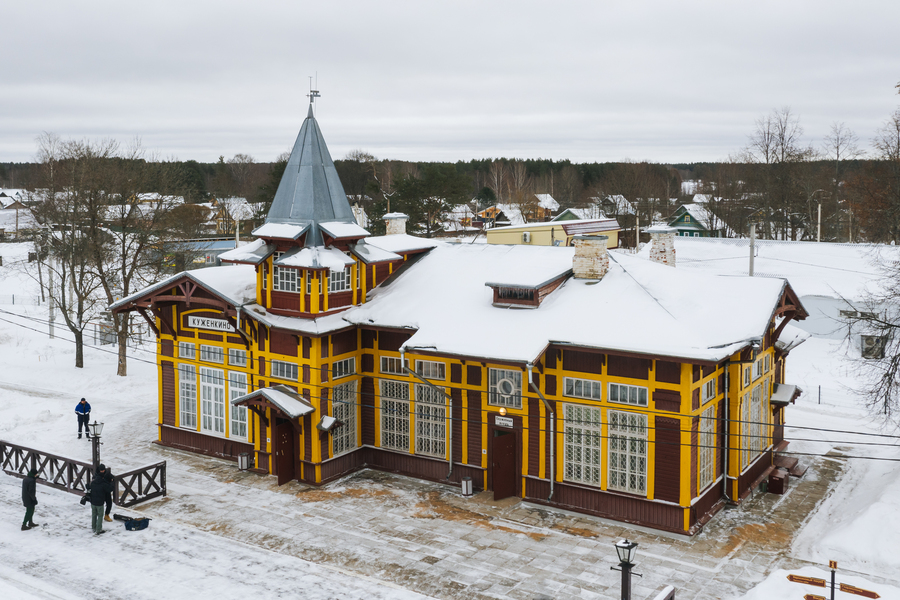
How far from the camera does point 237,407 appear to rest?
2164 cm

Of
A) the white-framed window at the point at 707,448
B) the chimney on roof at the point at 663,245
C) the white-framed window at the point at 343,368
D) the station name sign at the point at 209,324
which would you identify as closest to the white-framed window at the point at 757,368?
the white-framed window at the point at 707,448

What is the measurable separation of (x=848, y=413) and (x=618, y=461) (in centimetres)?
1305

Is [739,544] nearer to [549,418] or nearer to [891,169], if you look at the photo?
[549,418]

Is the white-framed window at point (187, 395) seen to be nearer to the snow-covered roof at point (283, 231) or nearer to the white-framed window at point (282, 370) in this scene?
the white-framed window at point (282, 370)

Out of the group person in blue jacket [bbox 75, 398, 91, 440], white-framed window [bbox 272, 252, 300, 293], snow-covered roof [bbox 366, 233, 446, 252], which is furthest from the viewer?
person in blue jacket [bbox 75, 398, 91, 440]

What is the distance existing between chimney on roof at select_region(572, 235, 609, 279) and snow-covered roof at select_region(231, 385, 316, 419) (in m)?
7.88

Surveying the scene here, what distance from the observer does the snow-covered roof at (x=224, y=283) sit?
20.6m

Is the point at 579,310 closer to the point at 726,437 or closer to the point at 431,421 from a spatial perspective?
the point at 726,437

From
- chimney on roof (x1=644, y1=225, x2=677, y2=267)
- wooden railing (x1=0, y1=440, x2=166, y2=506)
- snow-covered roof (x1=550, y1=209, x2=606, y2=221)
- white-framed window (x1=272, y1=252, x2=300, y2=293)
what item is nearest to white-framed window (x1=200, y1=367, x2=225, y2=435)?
wooden railing (x1=0, y1=440, x2=166, y2=506)

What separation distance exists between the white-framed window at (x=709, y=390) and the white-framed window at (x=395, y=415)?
7563 mm

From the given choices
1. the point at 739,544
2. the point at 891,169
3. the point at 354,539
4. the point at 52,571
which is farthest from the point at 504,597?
the point at 891,169

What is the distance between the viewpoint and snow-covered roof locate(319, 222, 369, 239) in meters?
20.3

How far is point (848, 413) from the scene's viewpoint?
2608 cm

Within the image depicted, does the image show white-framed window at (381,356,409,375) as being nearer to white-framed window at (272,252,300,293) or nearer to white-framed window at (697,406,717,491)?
white-framed window at (272,252,300,293)
